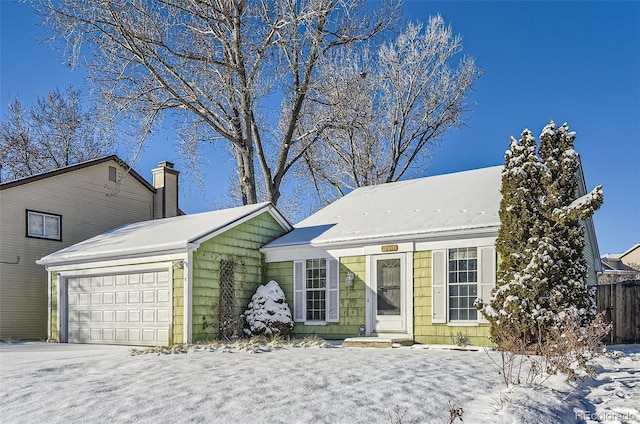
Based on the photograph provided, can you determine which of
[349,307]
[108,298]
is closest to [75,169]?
[108,298]

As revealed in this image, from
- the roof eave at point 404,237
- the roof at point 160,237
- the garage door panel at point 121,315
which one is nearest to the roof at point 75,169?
the roof at point 160,237

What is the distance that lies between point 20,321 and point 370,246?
434 inches

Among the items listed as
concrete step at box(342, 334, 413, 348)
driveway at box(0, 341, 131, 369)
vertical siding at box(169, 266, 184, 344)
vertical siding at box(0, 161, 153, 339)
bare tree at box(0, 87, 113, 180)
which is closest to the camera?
driveway at box(0, 341, 131, 369)

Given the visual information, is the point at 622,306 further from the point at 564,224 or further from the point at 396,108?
the point at 396,108

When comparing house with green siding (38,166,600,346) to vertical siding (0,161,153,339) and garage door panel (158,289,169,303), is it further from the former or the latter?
vertical siding (0,161,153,339)

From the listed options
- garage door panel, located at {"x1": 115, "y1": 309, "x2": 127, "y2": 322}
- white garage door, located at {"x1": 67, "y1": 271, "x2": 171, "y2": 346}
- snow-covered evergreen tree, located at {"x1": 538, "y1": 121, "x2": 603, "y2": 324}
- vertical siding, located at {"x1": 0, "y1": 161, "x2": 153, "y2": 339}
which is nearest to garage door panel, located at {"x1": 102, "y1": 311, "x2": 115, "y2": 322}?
white garage door, located at {"x1": 67, "y1": 271, "x2": 171, "y2": 346}

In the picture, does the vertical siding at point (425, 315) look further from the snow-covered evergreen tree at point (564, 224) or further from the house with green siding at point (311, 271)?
the snow-covered evergreen tree at point (564, 224)

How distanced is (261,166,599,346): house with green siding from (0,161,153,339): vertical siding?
7391 mm

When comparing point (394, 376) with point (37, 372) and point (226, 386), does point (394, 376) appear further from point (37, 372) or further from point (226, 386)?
point (37, 372)

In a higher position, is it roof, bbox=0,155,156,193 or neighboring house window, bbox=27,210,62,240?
roof, bbox=0,155,156,193

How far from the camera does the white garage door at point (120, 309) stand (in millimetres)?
13492

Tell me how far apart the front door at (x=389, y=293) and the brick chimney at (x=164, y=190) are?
1110 centimetres

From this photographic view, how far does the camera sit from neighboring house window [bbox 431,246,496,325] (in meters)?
11.6

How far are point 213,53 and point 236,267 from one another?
864cm
